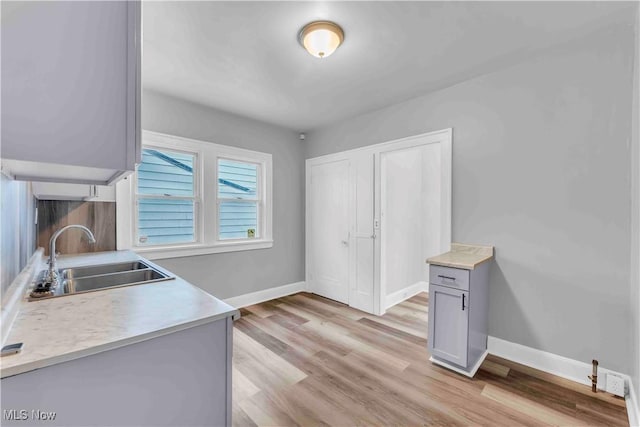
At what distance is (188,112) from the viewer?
3322mm

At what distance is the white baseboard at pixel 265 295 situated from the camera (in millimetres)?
3771

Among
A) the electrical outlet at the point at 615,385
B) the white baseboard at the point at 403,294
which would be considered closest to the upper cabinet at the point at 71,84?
the electrical outlet at the point at 615,385

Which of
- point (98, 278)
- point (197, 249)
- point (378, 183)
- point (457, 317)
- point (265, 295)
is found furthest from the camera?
point (265, 295)

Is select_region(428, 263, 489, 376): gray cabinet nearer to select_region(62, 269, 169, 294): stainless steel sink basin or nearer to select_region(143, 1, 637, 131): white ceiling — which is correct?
select_region(143, 1, 637, 131): white ceiling

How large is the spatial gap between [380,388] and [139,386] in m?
1.74

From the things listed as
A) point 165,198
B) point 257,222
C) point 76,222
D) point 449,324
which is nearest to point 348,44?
point 449,324

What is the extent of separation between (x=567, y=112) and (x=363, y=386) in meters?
2.74

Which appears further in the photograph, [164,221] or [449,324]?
[164,221]

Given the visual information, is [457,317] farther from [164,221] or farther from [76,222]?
[76,222]

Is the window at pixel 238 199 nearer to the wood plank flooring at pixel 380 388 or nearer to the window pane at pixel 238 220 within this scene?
the window pane at pixel 238 220

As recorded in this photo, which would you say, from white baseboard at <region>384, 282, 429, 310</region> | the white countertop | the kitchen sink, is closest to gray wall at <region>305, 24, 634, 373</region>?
white baseboard at <region>384, 282, 429, 310</region>

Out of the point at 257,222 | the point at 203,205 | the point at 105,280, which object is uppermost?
the point at 203,205

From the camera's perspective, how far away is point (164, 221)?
324 centimetres

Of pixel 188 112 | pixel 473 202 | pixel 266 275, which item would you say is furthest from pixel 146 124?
pixel 473 202
